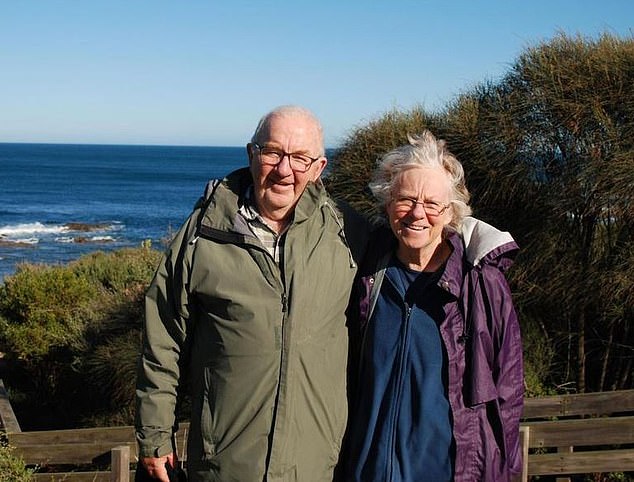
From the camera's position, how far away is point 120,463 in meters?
4.86

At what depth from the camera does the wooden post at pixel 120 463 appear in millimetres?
4852

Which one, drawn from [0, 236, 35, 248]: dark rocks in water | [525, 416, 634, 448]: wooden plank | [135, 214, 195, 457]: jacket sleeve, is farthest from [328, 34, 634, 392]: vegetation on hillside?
[0, 236, 35, 248]: dark rocks in water

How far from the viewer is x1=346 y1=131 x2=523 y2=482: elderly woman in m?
2.80

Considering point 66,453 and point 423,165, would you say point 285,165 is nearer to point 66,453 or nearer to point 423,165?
point 423,165

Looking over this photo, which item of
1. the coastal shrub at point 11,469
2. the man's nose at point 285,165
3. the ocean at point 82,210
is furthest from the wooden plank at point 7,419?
the ocean at point 82,210

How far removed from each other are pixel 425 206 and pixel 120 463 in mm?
2954

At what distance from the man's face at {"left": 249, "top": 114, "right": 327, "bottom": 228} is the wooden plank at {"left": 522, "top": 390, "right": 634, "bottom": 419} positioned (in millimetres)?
3517

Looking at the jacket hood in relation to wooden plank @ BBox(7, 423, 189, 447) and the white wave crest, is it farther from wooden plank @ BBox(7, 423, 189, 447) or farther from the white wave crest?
the white wave crest

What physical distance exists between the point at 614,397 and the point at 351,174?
3.38 metres

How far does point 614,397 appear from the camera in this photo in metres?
5.79

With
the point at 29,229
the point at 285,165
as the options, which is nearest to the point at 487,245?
the point at 285,165

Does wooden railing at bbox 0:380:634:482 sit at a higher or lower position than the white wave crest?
A: higher

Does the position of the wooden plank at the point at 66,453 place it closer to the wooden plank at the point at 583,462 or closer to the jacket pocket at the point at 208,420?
the jacket pocket at the point at 208,420

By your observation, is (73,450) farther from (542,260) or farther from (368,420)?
(542,260)
